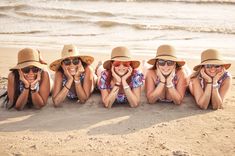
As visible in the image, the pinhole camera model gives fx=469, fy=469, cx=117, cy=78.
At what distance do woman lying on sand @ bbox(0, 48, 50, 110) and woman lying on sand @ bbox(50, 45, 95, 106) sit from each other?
17 centimetres

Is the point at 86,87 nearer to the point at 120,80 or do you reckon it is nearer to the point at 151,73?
the point at 120,80

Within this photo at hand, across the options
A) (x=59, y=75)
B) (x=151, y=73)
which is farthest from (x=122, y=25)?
(x=59, y=75)

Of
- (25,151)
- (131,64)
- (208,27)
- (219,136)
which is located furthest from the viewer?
(208,27)

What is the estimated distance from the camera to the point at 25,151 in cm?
554

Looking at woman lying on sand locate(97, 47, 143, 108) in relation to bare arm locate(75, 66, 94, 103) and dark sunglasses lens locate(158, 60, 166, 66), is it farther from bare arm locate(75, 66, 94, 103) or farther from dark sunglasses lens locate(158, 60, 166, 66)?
dark sunglasses lens locate(158, 60, 166, 66)

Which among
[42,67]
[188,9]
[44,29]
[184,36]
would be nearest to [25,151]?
[42,67]

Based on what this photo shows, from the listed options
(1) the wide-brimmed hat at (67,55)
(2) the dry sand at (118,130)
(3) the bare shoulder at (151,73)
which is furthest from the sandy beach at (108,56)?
(1) the wide-brimmed hat at (67,55)

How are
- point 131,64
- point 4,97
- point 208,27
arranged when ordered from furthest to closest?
1. point 208,27
2. point 4,97
3. point 131,64

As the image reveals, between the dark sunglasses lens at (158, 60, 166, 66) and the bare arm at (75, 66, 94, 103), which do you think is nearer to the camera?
the dark sunglasses lens at (158, 60, 166, 66)

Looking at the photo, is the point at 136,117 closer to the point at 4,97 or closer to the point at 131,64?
the point at 131,64

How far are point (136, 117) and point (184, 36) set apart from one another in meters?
6.83

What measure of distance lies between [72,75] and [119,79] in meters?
0.70

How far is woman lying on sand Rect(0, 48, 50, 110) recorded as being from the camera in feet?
22.2

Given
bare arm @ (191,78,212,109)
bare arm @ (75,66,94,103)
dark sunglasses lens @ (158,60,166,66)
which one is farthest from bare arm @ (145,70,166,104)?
bare arm @ (75,66,94,103)
